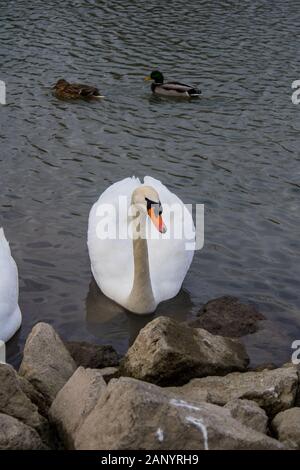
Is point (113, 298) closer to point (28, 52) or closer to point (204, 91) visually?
point (204, 91)

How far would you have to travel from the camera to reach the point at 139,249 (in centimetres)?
800

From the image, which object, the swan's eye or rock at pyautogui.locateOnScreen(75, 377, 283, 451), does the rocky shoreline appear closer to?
rock at pyautogui.locateOnScreen(75, 377, 283, 451)

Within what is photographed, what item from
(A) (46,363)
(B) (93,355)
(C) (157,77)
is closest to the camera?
(A) (46,363)

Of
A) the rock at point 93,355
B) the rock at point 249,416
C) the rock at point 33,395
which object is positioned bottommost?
the rock at point 93,355

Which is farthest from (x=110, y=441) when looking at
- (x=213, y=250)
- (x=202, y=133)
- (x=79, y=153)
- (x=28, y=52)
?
(x=28, y=52)

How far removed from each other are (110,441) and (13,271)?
3429mm

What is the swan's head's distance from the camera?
24.7ft

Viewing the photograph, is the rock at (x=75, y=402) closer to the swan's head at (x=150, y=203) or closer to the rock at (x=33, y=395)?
the rock at (x=33, y=395)

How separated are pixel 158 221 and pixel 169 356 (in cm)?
176

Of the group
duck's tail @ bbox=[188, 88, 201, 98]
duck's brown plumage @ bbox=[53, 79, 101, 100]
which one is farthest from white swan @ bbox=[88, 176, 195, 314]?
duck's tail @ bbox=[188, 88, 201, 98]

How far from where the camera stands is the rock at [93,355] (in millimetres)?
6898

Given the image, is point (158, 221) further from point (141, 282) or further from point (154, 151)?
point (154, 151)

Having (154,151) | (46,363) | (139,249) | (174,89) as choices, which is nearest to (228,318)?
(139,249)

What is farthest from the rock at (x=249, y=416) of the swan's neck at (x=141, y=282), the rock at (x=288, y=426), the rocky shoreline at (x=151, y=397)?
the swan's neck at (x=141, y=282)
